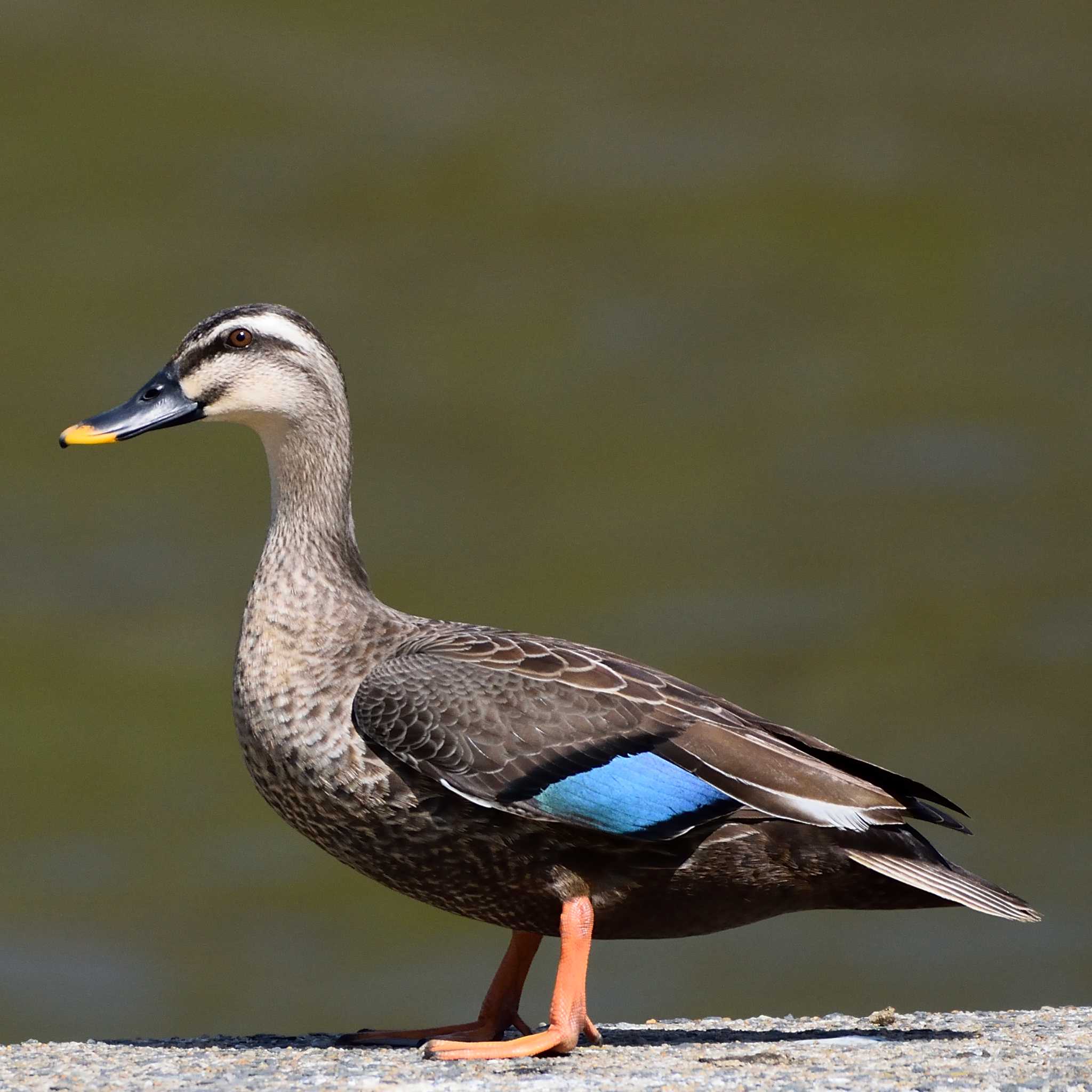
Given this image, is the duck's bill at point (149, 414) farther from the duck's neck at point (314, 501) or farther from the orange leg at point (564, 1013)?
the orange leg at point (564, 1013)

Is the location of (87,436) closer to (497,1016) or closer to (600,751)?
(600,751)

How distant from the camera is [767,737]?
17.8 ft

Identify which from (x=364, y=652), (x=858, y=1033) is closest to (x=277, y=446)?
(x=364, y=652)

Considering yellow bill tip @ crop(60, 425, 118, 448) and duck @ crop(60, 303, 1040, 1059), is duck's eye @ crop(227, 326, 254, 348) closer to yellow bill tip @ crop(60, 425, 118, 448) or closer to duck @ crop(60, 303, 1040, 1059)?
yellow bill tip @ crop(60, 425, 118, 448)

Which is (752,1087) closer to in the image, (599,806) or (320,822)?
(599,806)

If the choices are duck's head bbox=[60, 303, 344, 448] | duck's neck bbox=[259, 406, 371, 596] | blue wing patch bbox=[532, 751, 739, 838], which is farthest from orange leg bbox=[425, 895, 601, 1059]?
duck's head bbox=[60, 303, 344, 448]

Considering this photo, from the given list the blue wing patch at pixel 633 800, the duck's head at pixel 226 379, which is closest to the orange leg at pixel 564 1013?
the blue wing patch at pixel 633 800

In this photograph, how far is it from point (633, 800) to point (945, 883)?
0.95m

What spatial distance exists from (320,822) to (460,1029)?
0.92m

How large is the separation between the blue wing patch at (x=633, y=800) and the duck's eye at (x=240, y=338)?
183cm

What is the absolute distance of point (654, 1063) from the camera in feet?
16.5

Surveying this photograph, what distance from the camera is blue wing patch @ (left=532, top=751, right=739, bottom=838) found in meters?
5.14

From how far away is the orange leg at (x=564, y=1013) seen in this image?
5.19 meters

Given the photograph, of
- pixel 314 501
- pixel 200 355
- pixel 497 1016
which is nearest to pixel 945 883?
pixel 497 1016
